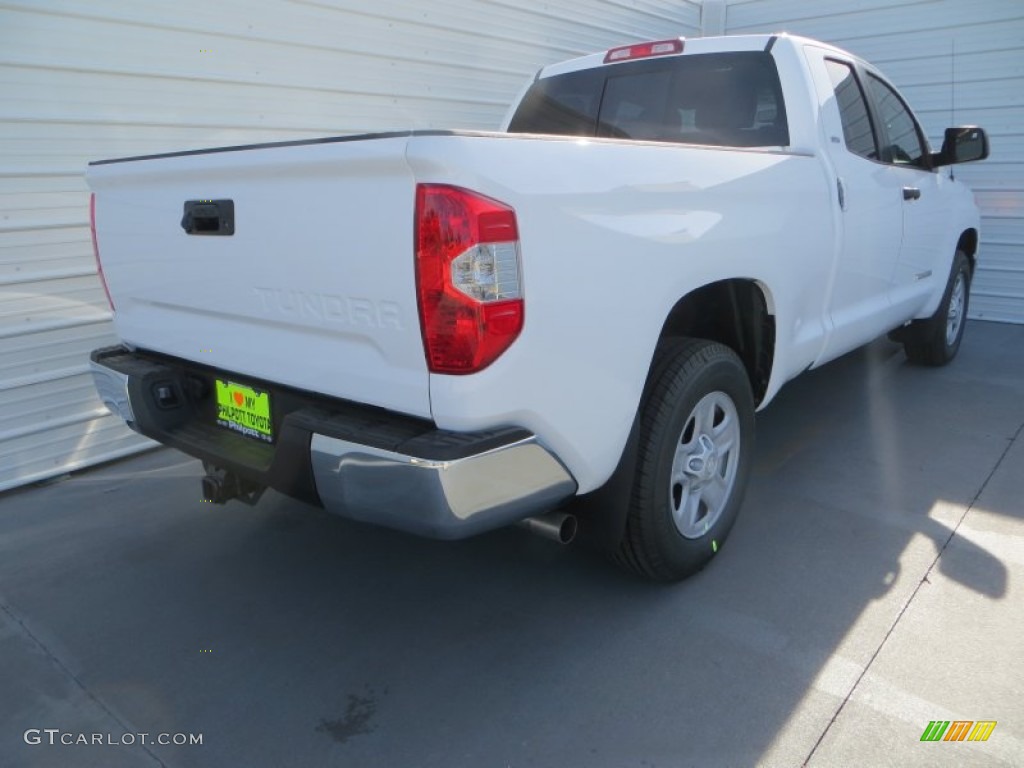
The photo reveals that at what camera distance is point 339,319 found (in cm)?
201

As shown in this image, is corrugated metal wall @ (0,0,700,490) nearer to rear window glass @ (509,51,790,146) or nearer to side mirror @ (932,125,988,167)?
rear window glass @ (509,51,790,146)

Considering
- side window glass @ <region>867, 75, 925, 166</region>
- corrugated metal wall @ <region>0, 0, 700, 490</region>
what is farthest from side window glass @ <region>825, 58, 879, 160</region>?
corrugated metal wall @ <region>0, 0, 700, 490</region>

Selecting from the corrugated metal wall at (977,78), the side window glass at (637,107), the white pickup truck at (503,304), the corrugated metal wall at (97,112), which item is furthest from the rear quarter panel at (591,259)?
the corrugated metal wall at (977,78)

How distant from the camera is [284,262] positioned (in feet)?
6.86

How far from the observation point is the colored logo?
2.07m

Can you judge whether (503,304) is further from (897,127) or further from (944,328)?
(944,328)

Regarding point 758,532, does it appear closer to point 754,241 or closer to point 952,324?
point 754,241

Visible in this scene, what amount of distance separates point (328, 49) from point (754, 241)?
11.0 ft

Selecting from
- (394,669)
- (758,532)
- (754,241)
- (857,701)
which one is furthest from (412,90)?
(857,701)

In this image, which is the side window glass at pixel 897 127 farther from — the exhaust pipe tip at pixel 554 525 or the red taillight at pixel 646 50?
the exhaust pipe tip at pixel 554 525

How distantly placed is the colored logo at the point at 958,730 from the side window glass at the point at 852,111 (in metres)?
2.42

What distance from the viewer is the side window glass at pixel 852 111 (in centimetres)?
353

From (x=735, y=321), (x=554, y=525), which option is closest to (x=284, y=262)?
(x=554, y=525)

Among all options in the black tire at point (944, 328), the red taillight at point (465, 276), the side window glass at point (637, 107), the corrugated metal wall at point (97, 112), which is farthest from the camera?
the black tire at point (944, 328)
